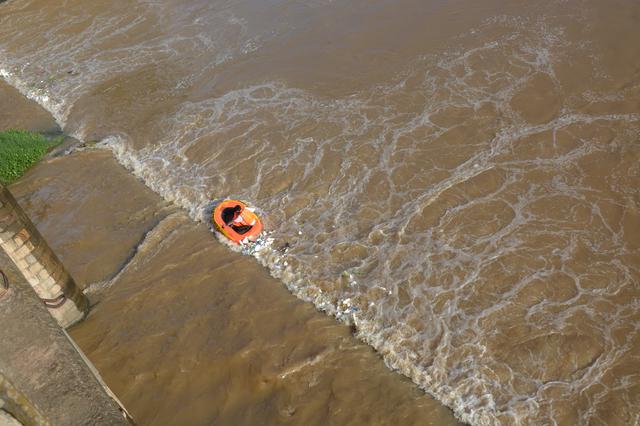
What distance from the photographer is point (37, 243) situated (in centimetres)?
684

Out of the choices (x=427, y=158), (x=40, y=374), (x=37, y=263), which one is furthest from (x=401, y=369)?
(x=37, y=263)

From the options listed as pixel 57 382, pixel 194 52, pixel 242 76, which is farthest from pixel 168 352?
pixel 194 52

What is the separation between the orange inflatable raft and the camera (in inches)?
331

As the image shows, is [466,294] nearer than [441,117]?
Yes

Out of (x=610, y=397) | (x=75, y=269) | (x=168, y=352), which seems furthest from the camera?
(x=75, y=269)

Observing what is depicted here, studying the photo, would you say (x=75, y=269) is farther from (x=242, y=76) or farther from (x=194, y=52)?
(x=194, y=52)

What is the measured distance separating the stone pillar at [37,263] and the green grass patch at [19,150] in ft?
14.6

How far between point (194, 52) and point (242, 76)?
7.00 ft

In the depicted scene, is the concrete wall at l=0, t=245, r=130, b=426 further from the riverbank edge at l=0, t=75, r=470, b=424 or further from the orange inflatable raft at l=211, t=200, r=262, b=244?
the orange inflatable raft at l=211, t=200, r=262, b=244

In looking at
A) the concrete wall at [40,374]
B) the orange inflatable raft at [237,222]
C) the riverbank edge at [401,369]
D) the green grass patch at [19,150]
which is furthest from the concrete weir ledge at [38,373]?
the green grass patch at [19,150]

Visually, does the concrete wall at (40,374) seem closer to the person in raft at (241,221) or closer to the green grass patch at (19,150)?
the person in raft at (241,221)

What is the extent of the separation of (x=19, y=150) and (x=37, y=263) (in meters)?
5.42

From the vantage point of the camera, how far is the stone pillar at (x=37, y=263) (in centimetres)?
650

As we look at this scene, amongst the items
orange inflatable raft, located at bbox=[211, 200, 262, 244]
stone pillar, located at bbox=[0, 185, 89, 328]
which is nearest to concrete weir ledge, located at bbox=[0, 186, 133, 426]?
stone pillar, located at bbox=[0, 185, 89, 328]
